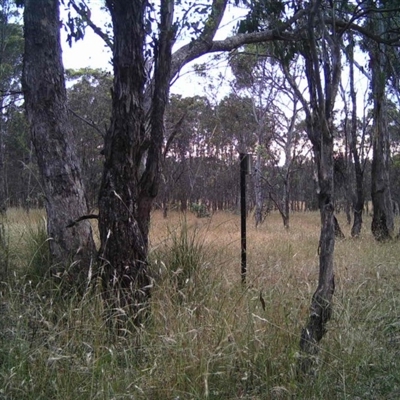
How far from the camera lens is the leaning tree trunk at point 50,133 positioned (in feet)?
13.8

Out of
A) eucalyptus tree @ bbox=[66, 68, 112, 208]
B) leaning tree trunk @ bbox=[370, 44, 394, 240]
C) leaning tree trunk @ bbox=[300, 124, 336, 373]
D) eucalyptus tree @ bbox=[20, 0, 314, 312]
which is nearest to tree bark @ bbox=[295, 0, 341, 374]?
leaning tree trunk @ bbox=[300, 124, 336, 373]

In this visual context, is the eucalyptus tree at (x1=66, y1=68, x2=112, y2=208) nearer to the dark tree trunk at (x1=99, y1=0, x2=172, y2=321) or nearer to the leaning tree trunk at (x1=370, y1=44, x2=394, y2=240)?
the leaning tree trunk at (x1=370, y1=44, x2=394, y2=240)

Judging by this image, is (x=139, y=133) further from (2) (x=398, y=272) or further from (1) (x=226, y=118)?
(1) (x=226, y=118)

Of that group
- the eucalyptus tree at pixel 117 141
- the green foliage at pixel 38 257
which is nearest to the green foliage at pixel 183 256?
the eucalyptus tree at pixel 117 141

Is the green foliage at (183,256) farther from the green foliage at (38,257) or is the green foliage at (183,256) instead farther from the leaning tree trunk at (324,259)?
the leaning tree trunk at (324,259)

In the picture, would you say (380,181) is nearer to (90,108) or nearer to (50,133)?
(50,133)

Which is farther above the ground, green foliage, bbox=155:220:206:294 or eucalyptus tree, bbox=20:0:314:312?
eucalyptus tree, bbox=20:0:314:312

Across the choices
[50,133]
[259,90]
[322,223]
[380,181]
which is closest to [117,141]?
[50,133]

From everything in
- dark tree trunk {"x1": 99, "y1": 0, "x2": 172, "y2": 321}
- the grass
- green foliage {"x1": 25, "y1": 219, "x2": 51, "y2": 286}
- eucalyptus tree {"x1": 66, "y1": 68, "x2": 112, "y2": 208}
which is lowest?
the grass

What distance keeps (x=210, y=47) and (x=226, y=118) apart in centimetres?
1916

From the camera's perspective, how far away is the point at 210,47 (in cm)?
556

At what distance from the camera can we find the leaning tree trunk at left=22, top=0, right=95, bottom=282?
4219 millimetres

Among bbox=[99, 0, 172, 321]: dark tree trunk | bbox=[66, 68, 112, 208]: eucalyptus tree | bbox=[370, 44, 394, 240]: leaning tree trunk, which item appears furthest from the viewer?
bbox=[66, 68, 112, 208]: eucalyptus tree

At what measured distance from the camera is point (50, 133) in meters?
4.27
